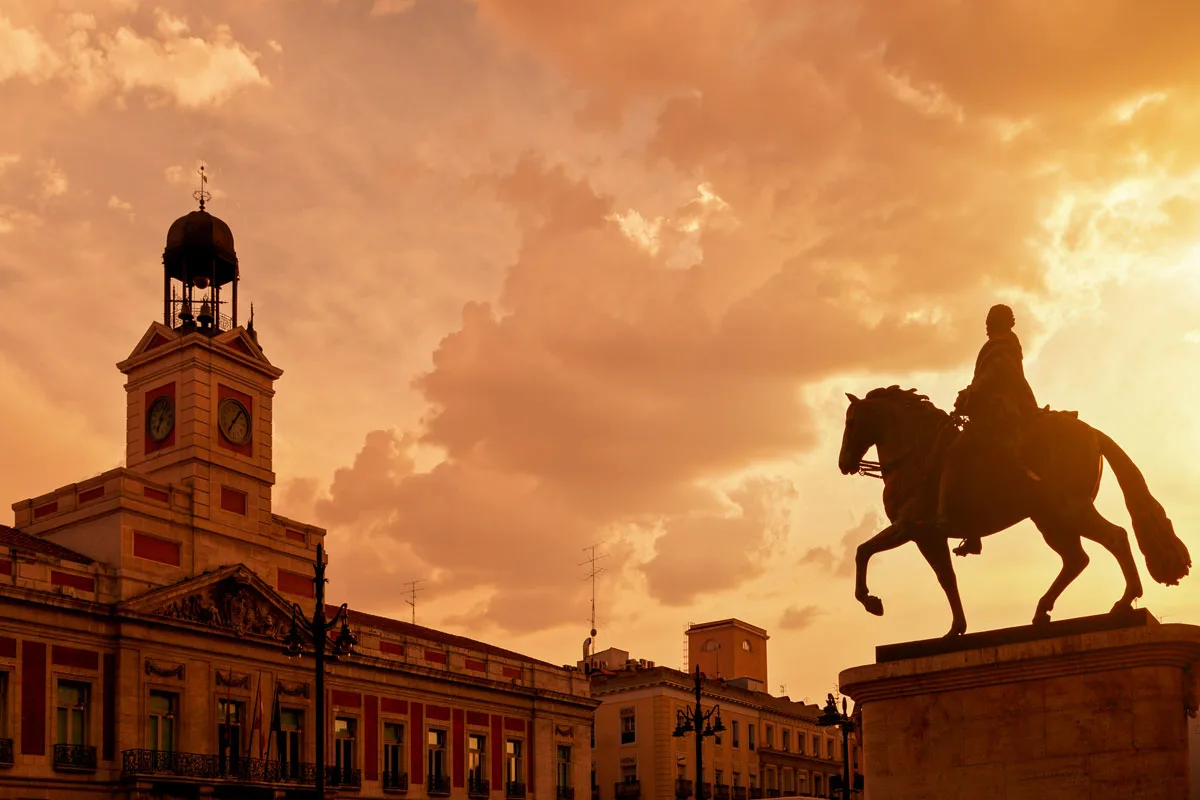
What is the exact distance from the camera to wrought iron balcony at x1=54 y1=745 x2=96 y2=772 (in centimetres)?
3641

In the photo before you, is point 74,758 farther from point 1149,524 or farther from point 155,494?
point 1149,524

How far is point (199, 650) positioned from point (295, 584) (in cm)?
512

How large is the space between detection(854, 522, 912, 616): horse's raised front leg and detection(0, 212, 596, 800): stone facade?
76.3 ft

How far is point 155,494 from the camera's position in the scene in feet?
135

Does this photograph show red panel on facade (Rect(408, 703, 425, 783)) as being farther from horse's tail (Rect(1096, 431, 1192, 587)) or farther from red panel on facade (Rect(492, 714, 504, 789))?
horse's tail (Rect(1096, 431, 1192, 587))

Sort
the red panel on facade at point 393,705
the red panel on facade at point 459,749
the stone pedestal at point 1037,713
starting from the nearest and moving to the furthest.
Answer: the stone pedestal at point 1037,713 → the red panel on facade at point 393,705 → the red panel on facade at point 459,749

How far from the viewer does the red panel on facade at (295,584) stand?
4484 centimetres

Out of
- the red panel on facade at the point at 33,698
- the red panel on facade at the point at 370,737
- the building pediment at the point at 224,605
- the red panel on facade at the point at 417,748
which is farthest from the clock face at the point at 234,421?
the red panel on facade at the point at 417,748

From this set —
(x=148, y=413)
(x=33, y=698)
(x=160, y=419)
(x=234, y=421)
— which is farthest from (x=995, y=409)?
(x=148, y=413)

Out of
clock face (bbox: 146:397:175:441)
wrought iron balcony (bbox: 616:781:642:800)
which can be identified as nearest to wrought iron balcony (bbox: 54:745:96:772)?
clock face (bbox: 146:397:175:441)

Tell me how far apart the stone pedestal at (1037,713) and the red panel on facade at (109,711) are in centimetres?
2949

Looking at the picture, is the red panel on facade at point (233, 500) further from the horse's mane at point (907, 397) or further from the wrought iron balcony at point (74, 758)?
the horse's mane at point (907, 397)

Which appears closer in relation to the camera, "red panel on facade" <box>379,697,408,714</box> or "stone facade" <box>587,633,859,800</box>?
"red panel on facade" <box>379,697,408,714</box>

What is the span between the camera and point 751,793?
6862 centimetres
